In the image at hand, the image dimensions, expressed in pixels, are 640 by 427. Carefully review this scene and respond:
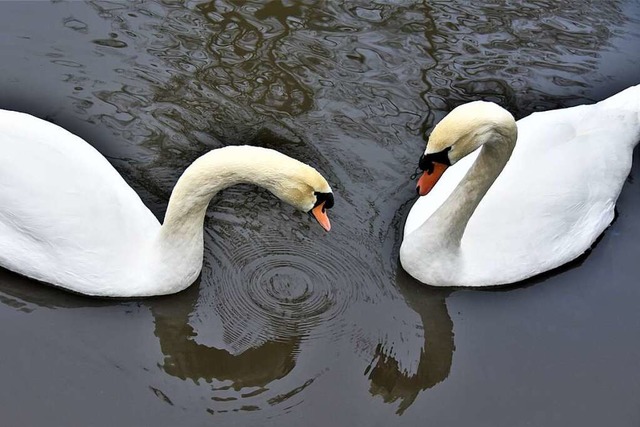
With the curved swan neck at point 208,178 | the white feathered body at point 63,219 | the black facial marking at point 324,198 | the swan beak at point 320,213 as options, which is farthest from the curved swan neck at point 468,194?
the white feathered body at point 63,219

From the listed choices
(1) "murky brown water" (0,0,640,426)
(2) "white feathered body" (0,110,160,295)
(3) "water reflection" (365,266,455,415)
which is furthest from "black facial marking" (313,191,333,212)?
(2) "white feathered body" (0,110,160,295)

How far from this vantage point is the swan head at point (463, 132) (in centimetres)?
607

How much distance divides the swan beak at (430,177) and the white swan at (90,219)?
67 centimetres

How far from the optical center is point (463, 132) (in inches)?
240

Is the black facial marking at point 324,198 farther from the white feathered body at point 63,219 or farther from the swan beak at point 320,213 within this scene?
the white feathered body at point 63,219

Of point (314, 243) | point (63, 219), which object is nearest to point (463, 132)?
point (314, 243)

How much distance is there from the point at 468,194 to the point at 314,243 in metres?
1.33

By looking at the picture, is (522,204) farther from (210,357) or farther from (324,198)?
(210,357)

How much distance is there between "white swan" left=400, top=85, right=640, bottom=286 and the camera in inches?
273

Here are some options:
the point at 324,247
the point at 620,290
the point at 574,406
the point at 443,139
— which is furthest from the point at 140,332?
the point at 620,290

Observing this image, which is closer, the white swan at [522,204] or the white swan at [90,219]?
the white swan at [90,219]

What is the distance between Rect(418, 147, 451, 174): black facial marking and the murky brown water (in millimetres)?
1285

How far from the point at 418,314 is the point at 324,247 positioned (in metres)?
0.90

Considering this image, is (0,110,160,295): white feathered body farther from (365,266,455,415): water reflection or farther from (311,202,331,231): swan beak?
(365,266,455,415): water reflection
